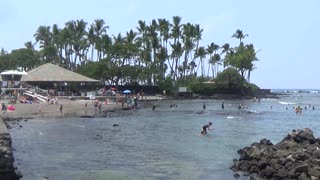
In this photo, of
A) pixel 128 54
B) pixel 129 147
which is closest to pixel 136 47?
pixel 128 54

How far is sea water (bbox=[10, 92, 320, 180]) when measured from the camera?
2366 centimetres

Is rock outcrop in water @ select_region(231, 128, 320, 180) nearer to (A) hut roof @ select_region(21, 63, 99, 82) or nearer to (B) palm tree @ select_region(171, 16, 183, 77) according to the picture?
(A) hut roof @ select_region(21, 63, 99, 82)

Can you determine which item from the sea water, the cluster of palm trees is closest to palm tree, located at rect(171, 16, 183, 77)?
the cluster of palm trees

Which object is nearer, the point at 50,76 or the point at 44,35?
the point at 50,76

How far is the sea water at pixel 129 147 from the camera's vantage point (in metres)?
23.7

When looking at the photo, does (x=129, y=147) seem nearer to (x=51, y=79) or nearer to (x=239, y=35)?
(x=51, y=79)

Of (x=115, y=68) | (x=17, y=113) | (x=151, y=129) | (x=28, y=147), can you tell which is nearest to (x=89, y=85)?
(x=115, y=68)

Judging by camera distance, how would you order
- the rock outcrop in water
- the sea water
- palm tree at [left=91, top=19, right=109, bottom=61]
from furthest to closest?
palm tree at [left=91, top=19, right=109, bottom=61] < the sea water < the rock outcrop in water

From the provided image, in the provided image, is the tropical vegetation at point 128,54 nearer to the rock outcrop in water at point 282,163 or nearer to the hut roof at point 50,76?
the hut roof at point 50,76

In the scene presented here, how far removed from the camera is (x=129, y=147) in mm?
32688

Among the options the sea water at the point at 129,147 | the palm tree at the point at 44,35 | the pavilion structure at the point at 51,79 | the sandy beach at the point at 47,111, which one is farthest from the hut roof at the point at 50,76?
the palm tree at the point at 44,35

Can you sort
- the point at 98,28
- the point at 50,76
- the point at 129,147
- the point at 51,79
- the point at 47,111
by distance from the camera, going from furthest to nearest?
the point at 98,28, the point at 50,76, the point at 51,79, the point at 47,111, the point at 129,147

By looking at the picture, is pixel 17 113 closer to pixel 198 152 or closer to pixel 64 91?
pixel 198 152

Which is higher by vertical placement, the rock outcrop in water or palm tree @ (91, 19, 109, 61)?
palm tree @ (91, 19, 109, 61)
